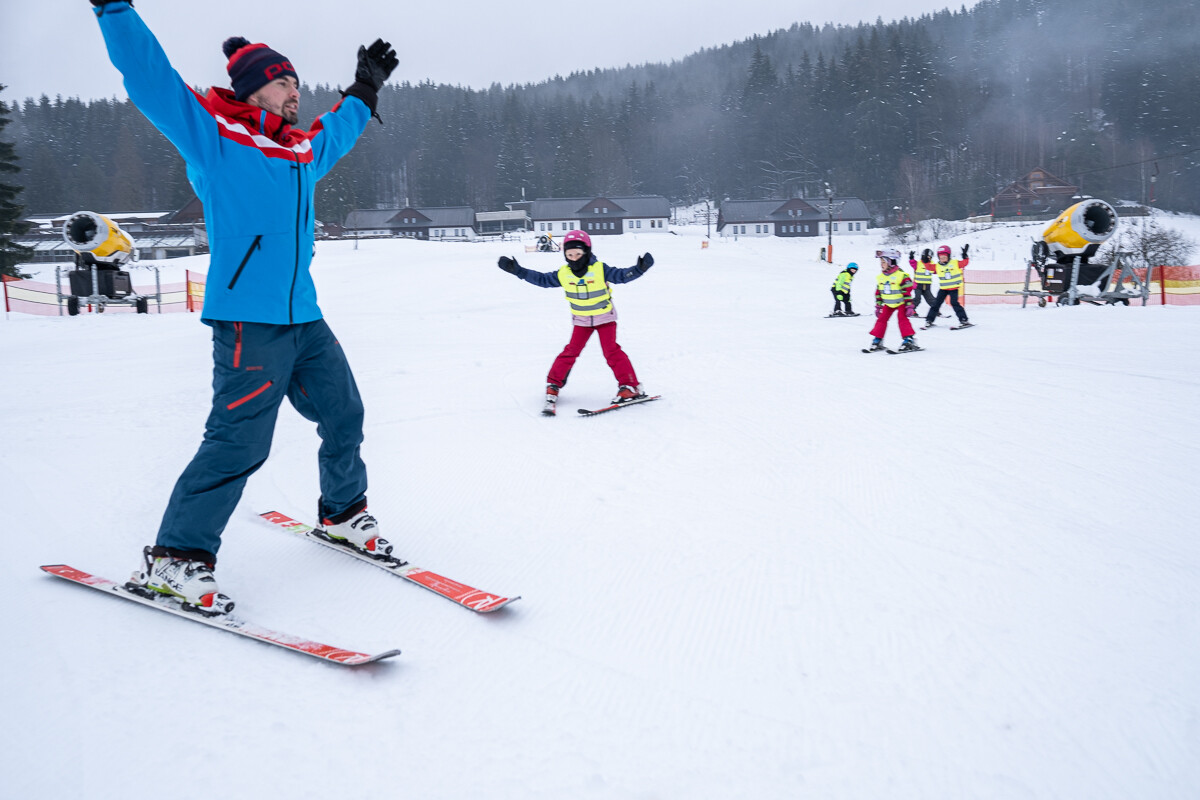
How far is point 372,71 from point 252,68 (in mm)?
718

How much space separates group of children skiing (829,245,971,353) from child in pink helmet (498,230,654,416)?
4.12 metres

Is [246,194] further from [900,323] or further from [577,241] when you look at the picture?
[900,323]

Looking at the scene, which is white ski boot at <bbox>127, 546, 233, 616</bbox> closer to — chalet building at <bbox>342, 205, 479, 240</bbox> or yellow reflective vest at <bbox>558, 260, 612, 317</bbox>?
yellow reflective vest at <bbox>558, 260, 612, 317</bbox>

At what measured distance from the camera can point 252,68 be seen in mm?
2502

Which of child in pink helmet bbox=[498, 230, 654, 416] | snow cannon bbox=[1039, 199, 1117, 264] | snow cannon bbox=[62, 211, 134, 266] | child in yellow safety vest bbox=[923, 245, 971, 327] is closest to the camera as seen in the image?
child in pink helmet bbox=[498, 230, 654, 416]

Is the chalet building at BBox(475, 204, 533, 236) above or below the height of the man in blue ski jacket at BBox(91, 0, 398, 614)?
above

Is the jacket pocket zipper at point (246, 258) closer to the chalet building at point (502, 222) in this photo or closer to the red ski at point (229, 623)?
the red ski at point (229, 623)

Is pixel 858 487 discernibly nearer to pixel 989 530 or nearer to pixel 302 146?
pixel 989 530

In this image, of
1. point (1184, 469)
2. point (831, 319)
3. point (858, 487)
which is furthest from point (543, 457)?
point (831, 319)

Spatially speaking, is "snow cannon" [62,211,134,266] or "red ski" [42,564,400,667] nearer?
"red ski" [42,564,400,667]

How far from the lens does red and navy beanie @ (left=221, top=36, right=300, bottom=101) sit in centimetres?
250

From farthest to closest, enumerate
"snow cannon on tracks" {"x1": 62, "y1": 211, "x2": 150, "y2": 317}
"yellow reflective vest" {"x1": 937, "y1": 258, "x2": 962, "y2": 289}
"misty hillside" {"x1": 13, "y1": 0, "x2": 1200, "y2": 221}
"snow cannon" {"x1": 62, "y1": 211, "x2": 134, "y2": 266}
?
"misty hillside" {"x1": 13, "y1": 0, "x2": 1200, "y2": 221} → "snow cannon on tracks" {"x1": 62, "y1": 211, "x2": 150, "y2": 317} → "snow cannon" {"x1": 62, "y1": 211, "x2": 134, "y2": 266} → "yellow reflective vest" {"x1": 937, "y1": 258, "x2": 962, "y2": 289}

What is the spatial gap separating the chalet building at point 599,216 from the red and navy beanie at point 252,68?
7545cm

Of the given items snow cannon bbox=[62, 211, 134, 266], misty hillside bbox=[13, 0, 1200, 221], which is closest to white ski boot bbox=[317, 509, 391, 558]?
snow cannon bbox=[62, 211, 134, 266]
